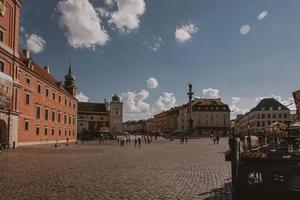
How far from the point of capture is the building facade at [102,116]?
11126cm

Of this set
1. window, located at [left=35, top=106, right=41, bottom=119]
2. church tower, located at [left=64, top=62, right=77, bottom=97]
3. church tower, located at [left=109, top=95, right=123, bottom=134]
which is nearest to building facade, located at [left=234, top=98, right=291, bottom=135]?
church tower, located at [left=109, top=95, right=123, bottom=134]

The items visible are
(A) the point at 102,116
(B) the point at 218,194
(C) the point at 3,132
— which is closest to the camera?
(B) the point at 218,194

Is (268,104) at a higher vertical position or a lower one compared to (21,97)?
higher

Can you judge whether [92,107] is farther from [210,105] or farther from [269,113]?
[269,113]

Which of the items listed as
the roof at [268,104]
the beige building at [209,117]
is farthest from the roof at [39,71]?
the roof at [268,104]

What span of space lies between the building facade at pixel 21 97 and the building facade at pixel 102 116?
54.1 m

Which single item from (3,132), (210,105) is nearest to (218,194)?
(3,132)

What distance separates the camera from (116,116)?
414ft

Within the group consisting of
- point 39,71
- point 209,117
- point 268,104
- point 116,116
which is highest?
point 39,71

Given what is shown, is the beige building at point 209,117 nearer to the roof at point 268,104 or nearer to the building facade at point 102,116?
the roof at point 268,104

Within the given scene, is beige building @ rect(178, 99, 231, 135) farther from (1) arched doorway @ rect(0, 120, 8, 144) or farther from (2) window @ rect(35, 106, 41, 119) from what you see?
(1) arched doorway @ rect(0, 120, 8, 144)

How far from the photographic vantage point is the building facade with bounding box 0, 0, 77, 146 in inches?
1331

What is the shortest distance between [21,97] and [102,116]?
80.2 meters

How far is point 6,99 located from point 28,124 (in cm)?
959
